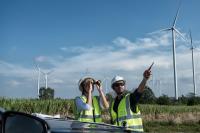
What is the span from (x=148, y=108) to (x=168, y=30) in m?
9.17

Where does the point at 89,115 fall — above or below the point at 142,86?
below

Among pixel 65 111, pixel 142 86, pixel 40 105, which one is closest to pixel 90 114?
pixel 142 86

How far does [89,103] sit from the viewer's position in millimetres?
6156

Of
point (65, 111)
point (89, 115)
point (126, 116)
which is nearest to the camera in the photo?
point (126, 116)

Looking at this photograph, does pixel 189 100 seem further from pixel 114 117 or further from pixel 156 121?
pixel 114 117

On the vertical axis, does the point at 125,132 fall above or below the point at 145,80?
below

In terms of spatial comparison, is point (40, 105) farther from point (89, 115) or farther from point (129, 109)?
point (129, 109)

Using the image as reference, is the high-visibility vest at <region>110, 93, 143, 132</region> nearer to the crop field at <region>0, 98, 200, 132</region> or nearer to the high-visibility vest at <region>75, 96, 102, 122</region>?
the high-visibility vest at <region>75, 96, 102, 122</region>

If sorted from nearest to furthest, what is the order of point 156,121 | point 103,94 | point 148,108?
point 103,94 < point 156,121 < point 148,108

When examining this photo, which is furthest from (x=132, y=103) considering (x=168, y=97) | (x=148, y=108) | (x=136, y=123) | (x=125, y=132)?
(x=168, y=97)

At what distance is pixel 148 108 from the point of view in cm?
4159

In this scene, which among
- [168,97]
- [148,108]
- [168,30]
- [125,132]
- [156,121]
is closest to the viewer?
[125,132]

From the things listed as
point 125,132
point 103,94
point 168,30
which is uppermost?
point 168,30

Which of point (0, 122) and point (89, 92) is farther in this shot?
point (89, 92)
